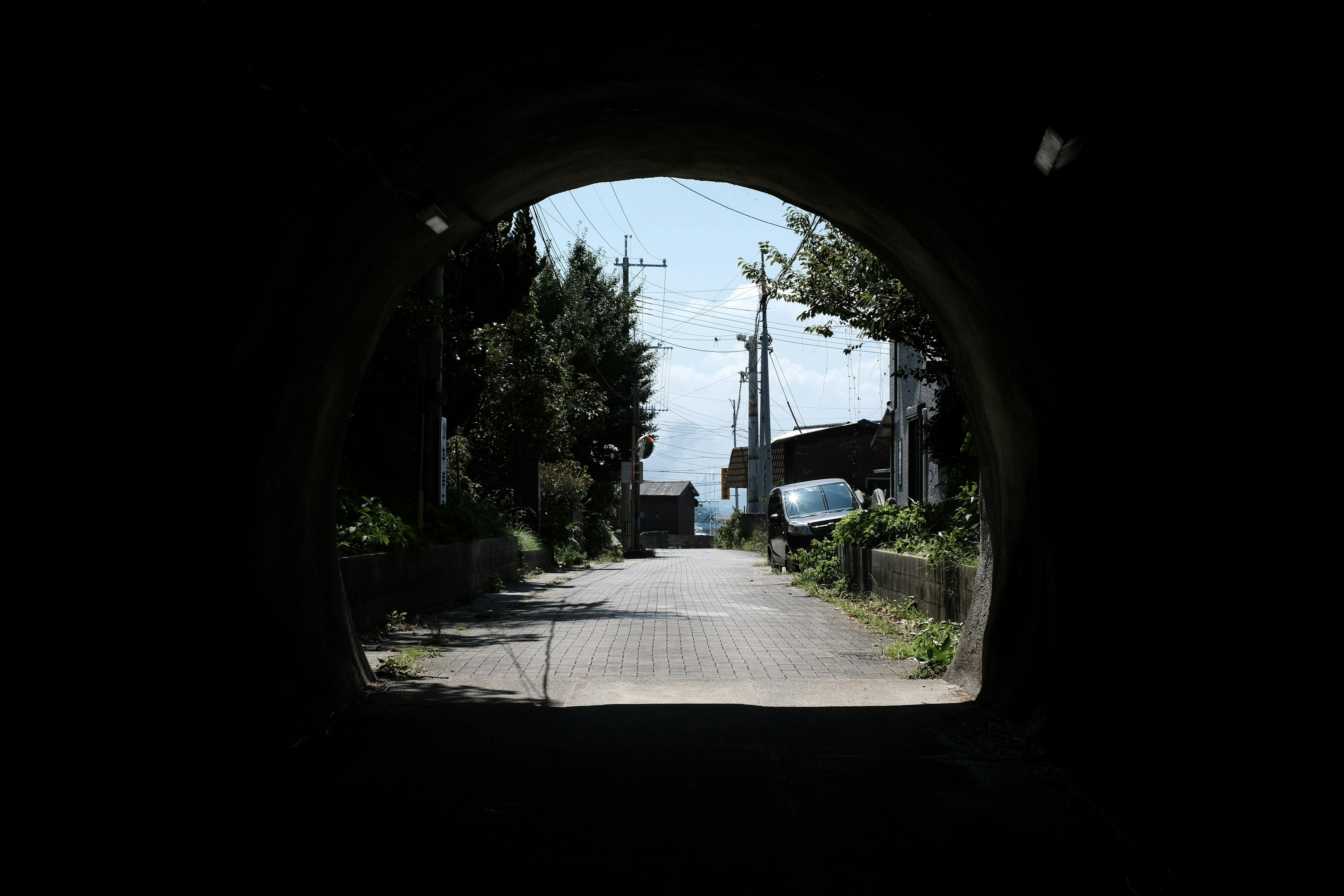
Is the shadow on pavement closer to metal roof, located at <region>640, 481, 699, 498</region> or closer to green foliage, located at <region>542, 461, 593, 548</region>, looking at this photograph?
green foliage, located at <region>542, 461, 593, 548</region>

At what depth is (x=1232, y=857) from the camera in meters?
3.88

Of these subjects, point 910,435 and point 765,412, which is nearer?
point 910,435

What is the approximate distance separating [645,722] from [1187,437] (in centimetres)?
392

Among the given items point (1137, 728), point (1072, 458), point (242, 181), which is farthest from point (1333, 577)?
point (242, 181)

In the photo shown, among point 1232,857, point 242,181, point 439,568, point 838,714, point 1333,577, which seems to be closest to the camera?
point 1333,577

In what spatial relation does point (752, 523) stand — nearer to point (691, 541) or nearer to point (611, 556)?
point (611, 556)

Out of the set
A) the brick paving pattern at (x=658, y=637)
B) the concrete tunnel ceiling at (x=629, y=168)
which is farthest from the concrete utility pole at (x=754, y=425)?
the concrete tunnel ceiling at (x=629, y=168)

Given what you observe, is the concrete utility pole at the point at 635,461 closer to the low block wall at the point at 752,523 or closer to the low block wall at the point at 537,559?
the low block wall at the point at 752,523

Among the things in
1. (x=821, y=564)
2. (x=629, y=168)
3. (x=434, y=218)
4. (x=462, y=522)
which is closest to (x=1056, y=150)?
(x=434, y=218)

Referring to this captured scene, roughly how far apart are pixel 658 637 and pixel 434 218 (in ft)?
20.2

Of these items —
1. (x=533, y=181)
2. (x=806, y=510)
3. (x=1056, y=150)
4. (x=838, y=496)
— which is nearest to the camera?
(x=1056, y=150)

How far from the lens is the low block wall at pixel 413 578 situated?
11039 mm

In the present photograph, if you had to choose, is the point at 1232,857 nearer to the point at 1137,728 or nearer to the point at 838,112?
the point at 1137,728

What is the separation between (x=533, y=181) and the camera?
8.31 metres
